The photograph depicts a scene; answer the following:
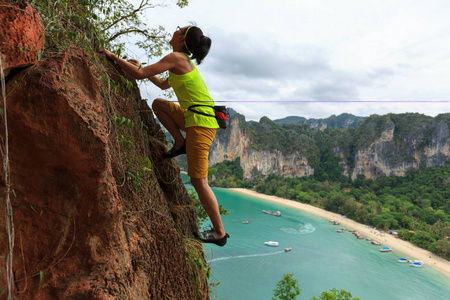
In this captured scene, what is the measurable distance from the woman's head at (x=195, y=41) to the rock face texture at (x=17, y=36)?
0.97m

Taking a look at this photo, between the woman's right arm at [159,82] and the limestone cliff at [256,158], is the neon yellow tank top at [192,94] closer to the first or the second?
the woman's right arm at [159,82]

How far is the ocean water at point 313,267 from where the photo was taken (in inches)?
585

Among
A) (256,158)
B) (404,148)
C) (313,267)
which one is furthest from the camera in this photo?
(256,158)

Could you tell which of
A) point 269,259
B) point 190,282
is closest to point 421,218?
point 269,259

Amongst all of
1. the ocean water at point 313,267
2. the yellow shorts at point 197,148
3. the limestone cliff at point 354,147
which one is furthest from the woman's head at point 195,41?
the limestone cliff at point 354,147

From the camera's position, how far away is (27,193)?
1.07m

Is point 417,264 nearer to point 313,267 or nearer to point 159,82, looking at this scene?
point 313,267

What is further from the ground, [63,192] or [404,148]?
[63,192]

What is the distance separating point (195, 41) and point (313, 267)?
1940cm

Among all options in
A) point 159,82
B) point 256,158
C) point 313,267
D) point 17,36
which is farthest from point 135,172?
point 256,158

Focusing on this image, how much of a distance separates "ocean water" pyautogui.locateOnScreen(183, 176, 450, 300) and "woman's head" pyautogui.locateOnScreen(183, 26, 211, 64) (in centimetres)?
1202

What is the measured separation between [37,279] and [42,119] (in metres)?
0.67

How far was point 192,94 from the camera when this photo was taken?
1872 mm

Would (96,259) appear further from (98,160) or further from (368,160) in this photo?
(368,160)
